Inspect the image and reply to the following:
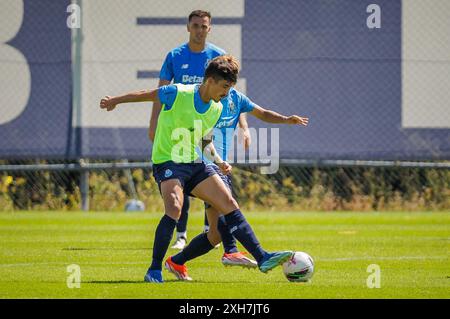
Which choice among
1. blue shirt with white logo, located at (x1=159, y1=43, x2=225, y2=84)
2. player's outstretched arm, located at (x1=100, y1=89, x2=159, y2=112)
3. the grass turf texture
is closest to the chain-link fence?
the grass turf texture

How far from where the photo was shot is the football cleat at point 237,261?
891 centimetres

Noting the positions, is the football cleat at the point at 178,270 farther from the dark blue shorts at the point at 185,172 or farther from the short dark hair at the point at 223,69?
the short dark hair at the point at 223,69

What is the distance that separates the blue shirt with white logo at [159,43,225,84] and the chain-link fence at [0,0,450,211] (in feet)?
16.4

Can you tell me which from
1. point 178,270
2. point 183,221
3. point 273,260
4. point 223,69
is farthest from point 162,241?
point 183,221

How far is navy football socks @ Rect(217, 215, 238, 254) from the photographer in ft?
28.8

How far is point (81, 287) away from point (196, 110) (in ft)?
5.39

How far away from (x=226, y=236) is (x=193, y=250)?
46 cm

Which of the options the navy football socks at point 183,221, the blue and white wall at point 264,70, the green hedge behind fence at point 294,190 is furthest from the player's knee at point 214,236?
the green hedge behind fence at point 294,190

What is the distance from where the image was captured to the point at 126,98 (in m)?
7.91

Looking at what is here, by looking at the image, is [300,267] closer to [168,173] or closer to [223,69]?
[168,173]

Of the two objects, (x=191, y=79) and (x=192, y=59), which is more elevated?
(x=192, y=59)

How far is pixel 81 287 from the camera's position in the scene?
7.59m

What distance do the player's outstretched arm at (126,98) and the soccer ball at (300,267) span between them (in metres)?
1.59

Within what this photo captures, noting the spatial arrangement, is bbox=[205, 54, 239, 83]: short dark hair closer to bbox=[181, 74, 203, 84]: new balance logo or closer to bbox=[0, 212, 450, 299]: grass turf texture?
bbox=[0, 212, 450, 299]: grass turf texture
